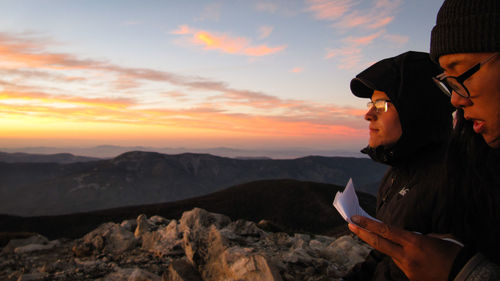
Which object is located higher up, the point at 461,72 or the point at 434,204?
the point at 461,72

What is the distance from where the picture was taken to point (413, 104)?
265 centimetres

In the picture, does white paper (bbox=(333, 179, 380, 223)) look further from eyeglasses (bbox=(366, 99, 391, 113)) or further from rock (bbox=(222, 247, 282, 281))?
rock (bbox=(222, 247, 282, 281))

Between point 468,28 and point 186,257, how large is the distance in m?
7.77

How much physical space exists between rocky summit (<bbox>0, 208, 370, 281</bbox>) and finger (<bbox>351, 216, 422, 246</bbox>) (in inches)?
132

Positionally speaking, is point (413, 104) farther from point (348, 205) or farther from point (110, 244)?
point (110, 244)

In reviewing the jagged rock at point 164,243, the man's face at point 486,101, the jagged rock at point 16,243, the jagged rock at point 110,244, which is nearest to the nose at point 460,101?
the man's face at point 486,101

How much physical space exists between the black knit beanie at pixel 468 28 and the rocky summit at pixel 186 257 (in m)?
3.87

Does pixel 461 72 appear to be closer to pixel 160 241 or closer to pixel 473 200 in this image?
pixel 473 200

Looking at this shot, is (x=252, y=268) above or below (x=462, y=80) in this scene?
below

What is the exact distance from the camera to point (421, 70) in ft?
9.09

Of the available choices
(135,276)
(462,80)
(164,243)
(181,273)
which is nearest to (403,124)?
(462,80)

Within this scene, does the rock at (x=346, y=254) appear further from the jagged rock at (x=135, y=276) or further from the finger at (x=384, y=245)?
the finger at (x=384, y=245)

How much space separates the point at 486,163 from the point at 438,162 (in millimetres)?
665

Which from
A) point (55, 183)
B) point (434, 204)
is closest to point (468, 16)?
point (434, 204)
